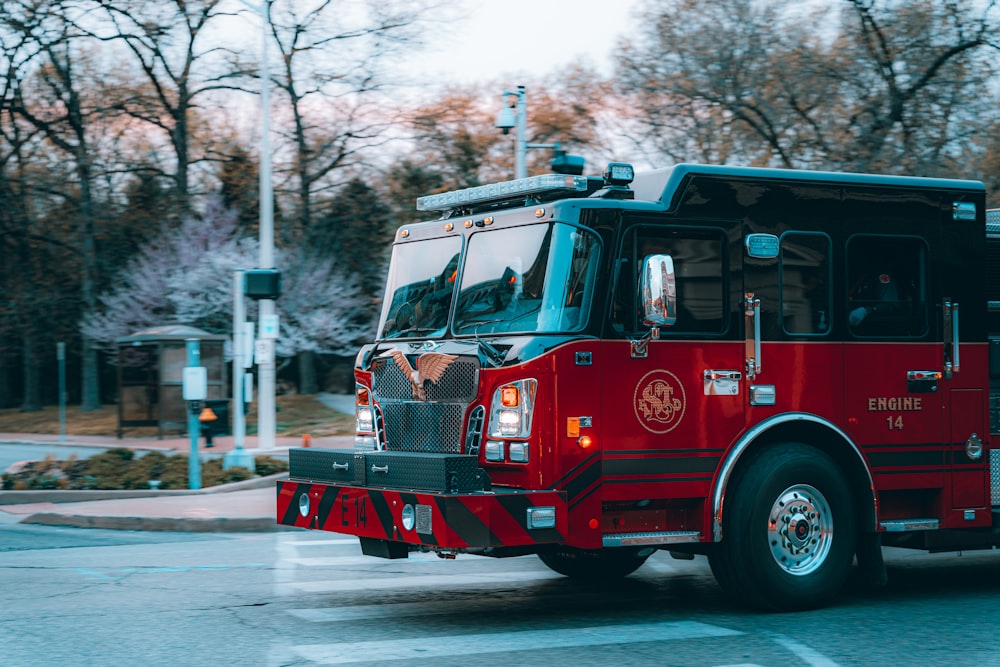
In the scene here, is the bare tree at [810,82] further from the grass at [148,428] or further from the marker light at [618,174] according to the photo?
the marker light at [618,174]

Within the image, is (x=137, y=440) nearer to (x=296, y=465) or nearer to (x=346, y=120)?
(x=346, y=120)

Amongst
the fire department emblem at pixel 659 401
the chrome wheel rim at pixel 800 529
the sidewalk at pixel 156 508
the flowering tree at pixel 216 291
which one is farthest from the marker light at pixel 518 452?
the flowering tree at pixel 216 291

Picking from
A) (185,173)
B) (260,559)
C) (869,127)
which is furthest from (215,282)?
(260,559)

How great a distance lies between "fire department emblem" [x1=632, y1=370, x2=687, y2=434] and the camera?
7.89 m

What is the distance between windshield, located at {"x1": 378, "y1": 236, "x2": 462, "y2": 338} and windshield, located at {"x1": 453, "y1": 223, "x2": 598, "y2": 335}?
0.81 feet

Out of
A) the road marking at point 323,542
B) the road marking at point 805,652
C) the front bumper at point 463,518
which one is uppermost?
the front bumper at point 463,518

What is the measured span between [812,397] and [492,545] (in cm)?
252

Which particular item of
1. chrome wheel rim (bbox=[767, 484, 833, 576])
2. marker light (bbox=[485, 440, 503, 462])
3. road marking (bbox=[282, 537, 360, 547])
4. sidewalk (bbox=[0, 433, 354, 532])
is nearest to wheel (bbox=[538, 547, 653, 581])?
chrome wheel rim (bbox=[767, 484, 833, 576])

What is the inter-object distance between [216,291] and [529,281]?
2992 centimetres

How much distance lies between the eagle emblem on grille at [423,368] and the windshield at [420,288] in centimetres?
32

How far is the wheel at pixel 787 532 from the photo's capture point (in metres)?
8.09

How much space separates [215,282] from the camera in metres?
36.2

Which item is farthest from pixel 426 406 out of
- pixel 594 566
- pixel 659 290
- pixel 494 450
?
pixel 594 566

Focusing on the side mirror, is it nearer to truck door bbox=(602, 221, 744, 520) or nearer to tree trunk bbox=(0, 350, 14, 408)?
truck door bbox=(602, 221, 744, 520)
